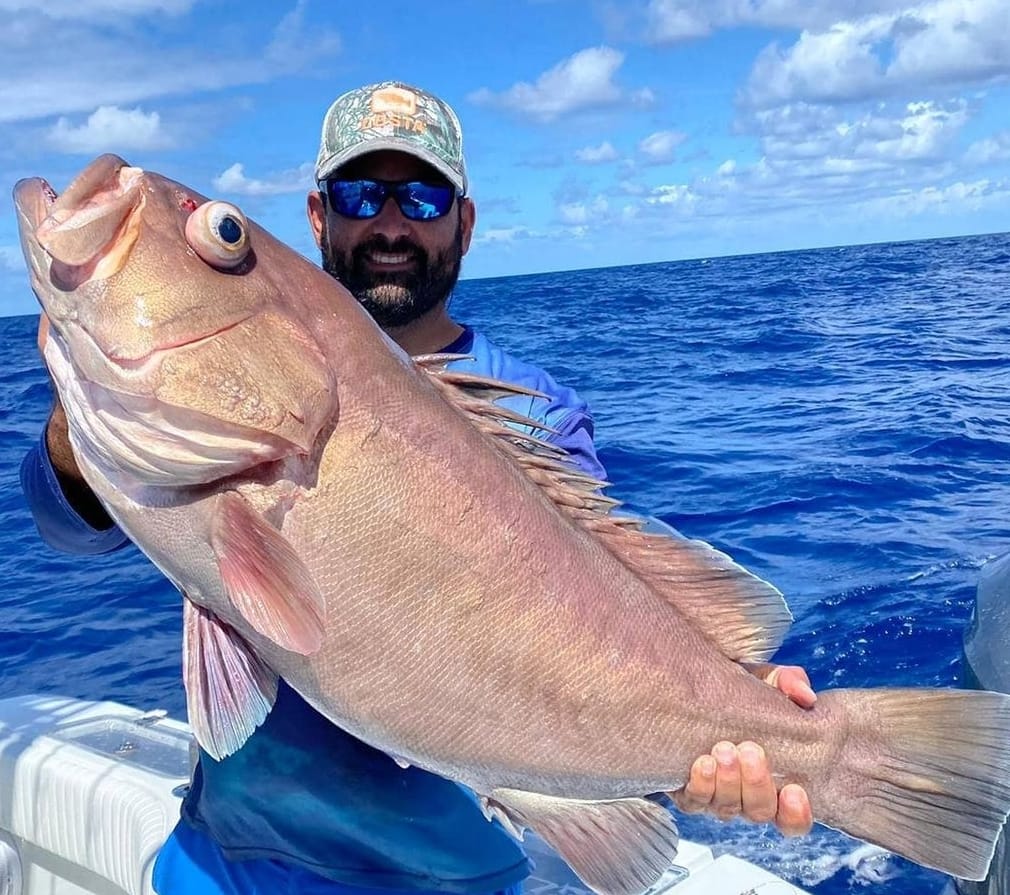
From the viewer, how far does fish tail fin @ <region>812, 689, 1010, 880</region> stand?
2451mm

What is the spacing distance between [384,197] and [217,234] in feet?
3.81

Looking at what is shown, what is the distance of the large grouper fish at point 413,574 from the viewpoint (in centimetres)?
204

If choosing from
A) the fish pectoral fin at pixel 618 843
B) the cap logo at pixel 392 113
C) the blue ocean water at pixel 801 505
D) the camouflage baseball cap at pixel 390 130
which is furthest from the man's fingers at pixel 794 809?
the blue ocean water at pixel 801 505

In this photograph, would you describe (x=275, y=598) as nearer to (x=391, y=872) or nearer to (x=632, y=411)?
(x=391, y=872)

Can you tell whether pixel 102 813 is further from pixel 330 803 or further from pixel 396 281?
pixel 396 281

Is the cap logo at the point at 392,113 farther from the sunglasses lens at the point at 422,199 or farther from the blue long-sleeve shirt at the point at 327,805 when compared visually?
the blue long-sleeve shirt at the point at 327,805

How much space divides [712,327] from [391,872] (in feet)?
86.3

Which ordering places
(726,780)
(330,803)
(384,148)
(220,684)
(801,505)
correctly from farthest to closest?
(801,505)
(384,148)
(330,803)
(726,780)
(220,684)

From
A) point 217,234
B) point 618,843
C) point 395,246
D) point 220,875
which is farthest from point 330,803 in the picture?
point 395,246

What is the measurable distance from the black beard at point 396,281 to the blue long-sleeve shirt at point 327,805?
0.72 metres

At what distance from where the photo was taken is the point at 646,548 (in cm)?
261

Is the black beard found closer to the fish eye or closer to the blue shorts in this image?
the fish eye

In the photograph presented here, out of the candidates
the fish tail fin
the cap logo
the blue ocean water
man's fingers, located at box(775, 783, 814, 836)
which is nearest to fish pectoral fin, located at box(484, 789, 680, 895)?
man's fingers, located at box(775, 783, 814, 836)

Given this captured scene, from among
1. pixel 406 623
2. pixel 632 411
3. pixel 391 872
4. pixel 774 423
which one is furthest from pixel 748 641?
pixel 632 411
